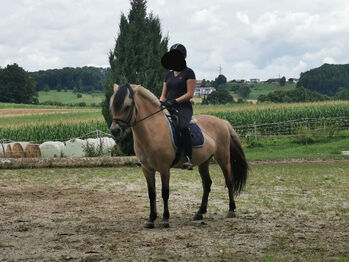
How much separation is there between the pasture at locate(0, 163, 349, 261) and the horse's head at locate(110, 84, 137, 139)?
1.54m

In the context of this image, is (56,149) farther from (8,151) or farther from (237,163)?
(237,163)

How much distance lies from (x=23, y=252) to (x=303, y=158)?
16.4 m

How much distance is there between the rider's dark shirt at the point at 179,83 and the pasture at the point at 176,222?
7.02 feet

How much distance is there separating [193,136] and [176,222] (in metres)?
1.47

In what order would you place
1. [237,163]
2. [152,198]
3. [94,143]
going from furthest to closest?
[94,143]
[237,163]
[152,198]

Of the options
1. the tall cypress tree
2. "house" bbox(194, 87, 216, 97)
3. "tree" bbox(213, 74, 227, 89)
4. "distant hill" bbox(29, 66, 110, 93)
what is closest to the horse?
the tall cypress tree

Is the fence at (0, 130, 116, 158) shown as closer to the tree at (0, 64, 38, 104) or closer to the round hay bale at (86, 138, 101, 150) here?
the round hay bale at (86, 138, 101, 150)

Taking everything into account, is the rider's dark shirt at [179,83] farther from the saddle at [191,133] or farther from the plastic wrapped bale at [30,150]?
the plastic wrapped bale at [30,150]

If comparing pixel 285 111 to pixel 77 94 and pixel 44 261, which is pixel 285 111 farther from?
pixel 77 94

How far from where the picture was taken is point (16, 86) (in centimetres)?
7756

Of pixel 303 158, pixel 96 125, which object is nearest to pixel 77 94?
pixel 96 125

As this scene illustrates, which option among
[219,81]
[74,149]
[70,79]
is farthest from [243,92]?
[74,149]

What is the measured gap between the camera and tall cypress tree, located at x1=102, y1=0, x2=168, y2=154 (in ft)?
70.0

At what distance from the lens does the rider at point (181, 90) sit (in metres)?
7.89
